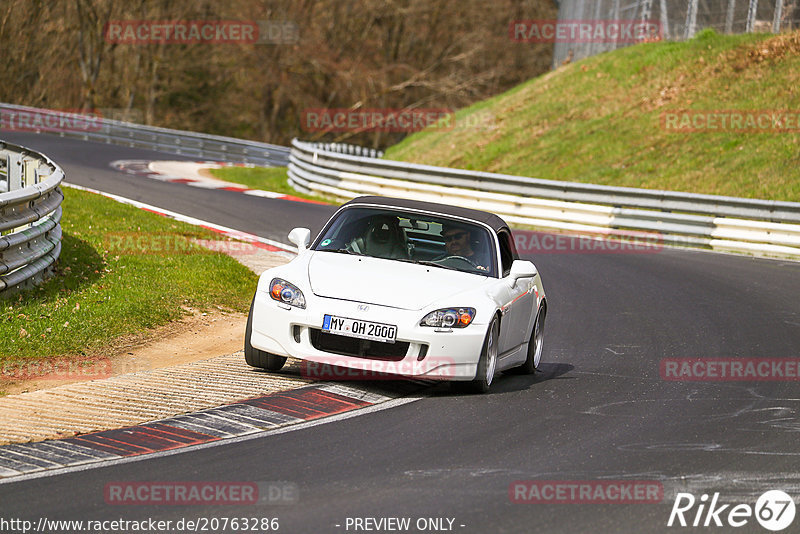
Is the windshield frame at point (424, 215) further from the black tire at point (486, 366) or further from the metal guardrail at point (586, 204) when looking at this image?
the metal guardrail at point (586, 204)

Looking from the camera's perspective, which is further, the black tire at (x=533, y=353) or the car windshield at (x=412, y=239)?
the black tire at (x=533, y=353)

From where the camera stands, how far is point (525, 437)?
7.04 meters

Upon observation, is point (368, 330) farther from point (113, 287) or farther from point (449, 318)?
point (113, 287)

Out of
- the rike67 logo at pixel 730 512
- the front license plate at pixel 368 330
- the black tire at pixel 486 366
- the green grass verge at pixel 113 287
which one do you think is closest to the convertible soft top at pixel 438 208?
the black tire at pixel 486 366

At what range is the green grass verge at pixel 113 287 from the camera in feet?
31.7

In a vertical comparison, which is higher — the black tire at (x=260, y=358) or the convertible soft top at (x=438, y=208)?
the convertible soft top at (x=438, y=208)

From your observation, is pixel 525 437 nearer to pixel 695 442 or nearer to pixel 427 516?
pixel 695 442

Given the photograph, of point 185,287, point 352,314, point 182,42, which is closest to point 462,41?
point 182,42

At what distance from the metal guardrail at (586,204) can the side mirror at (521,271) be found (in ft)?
40.5

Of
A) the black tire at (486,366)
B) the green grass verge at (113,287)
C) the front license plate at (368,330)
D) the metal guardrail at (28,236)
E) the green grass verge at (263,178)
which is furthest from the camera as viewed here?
the green grass verge at (263,178)

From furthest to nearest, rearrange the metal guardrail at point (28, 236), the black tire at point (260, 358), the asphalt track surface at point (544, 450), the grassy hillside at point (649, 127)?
the grassy hillside at point (649, 127)
the metal guardrail at point (28, 236)
the black tire at point (260, 358)
the asphalt track surface at point (544, 450)

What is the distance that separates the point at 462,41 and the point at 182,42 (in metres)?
15.1

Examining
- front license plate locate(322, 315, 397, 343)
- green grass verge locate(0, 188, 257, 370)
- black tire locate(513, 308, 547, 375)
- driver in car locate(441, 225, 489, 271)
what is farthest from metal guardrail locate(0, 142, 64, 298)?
black tire locate(513, 308, 547, 375)

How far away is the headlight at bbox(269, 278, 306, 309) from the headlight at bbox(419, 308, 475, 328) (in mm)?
959
